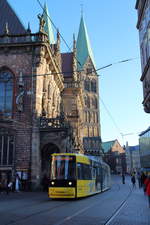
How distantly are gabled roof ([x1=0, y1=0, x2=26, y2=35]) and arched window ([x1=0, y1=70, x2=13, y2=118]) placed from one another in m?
5.35

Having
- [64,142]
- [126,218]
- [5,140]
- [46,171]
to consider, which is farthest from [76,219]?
[46,171]

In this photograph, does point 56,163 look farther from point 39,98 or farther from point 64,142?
point 39,98

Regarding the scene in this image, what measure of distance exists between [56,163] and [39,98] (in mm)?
9697

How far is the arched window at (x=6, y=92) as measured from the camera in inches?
963

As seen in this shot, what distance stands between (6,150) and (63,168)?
29.8 ft

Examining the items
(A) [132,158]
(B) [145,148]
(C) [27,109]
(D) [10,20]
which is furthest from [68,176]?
(A) [132,158]

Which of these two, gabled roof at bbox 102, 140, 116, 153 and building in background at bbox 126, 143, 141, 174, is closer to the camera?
building in background at bbox 126, 143, 141, 174

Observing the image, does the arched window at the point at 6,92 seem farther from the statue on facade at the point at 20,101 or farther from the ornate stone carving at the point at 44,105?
the ornate stone carving at the point at 44,105

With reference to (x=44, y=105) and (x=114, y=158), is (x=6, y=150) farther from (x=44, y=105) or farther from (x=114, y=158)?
(x=114, y=158)

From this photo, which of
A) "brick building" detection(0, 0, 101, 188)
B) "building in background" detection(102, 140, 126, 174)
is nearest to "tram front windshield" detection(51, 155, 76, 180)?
"brick building" detection(0, 0, 101, 188)

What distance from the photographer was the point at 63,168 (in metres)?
15.7

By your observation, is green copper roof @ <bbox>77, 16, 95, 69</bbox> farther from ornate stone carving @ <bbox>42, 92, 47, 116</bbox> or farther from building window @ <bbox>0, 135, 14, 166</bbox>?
building window @ <bbox>0, 135, 14, 166</bbox>

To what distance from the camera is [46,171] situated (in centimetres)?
2628

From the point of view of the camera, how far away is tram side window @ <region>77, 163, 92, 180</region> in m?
16.1
